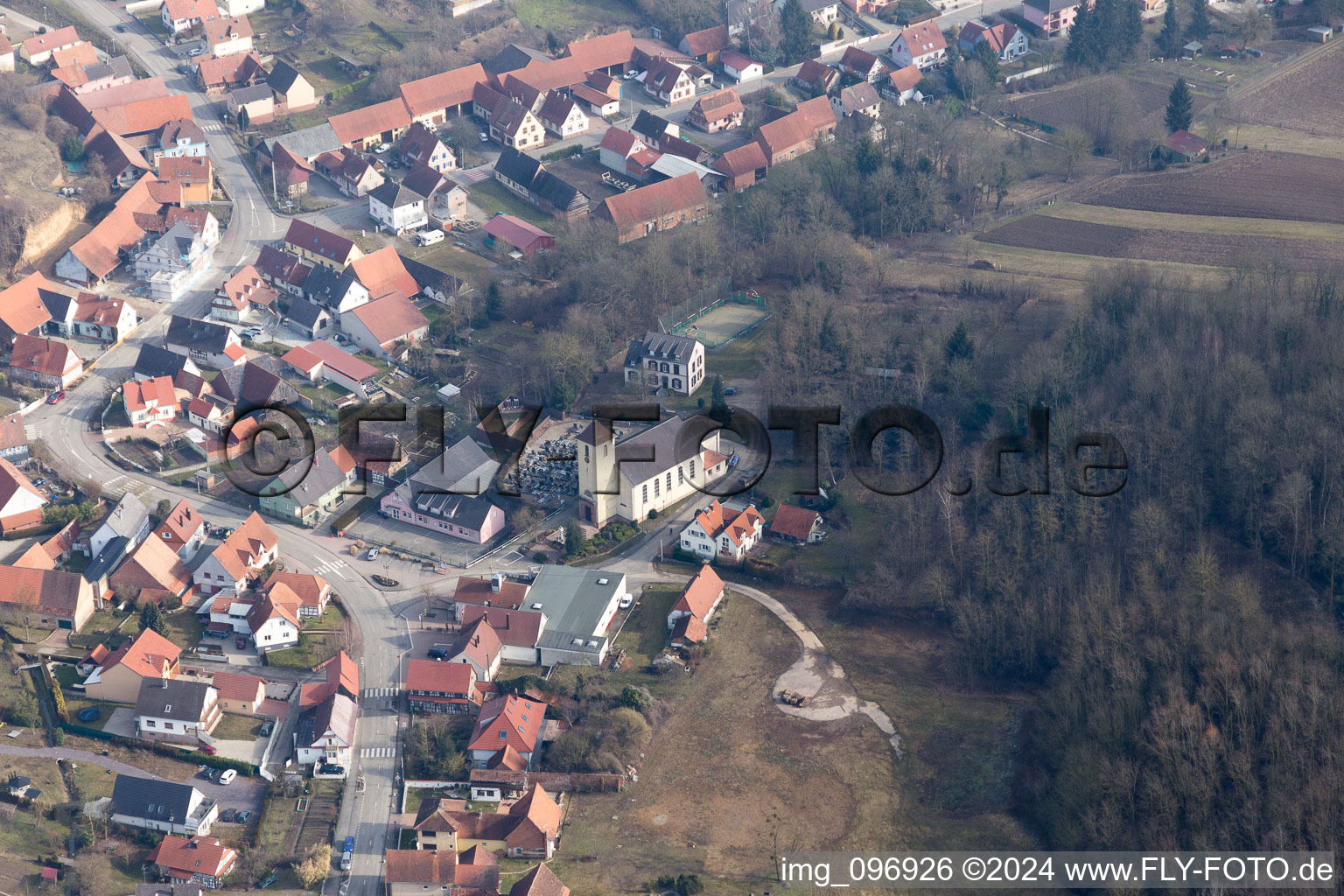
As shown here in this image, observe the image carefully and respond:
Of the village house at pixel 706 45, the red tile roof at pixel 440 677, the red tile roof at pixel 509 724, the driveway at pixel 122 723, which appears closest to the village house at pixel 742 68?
the village house at pixel 706 45

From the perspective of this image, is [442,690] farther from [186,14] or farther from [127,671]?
[186,14]

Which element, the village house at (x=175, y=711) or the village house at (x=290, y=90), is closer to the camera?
the village house at (x=175, y=711)

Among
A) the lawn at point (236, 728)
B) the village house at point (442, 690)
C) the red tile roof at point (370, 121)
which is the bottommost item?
the lawn at point (236, 728)

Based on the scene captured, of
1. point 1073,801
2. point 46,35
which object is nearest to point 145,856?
Result: point 1073,801

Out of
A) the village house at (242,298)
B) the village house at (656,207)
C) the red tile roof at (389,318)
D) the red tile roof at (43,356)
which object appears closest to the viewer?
the red tile roof at (43,356)

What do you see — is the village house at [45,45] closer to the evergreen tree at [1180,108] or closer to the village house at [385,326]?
the village house at [385,326]

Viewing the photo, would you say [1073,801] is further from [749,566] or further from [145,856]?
[145,856]
